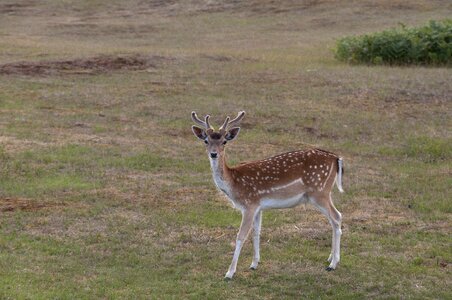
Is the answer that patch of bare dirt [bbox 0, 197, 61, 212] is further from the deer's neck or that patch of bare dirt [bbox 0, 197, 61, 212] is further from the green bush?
the green bush

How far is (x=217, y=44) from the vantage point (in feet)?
93.9

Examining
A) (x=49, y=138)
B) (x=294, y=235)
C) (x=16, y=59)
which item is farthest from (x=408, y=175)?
(x=16, y=59)

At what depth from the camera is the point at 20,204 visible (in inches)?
420

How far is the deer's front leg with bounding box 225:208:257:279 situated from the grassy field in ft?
0.51

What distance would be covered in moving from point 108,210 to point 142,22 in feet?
83.1

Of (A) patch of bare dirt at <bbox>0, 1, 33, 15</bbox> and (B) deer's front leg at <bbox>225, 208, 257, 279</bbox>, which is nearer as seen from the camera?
(B) deer's front leg at <bbox>225, 208, 257, 279</bbox>

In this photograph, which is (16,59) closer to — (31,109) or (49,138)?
(31,109)

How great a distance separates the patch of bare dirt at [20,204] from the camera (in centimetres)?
1052

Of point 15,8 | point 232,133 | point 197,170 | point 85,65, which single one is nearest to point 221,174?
point 232,133

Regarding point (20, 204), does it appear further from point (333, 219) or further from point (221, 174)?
point (333, 219)

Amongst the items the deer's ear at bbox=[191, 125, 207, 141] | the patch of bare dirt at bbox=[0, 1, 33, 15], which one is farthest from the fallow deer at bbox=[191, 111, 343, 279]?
the patch of bare dirt at bbox=[0, 1, 33, 15]

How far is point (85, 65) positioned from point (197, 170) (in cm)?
956

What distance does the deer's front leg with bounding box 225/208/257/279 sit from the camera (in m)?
8.30

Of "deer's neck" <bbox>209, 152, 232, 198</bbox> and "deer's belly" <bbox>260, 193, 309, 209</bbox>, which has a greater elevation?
"deer's neck" <bbox>209, 152, 232, 198</bbox>
